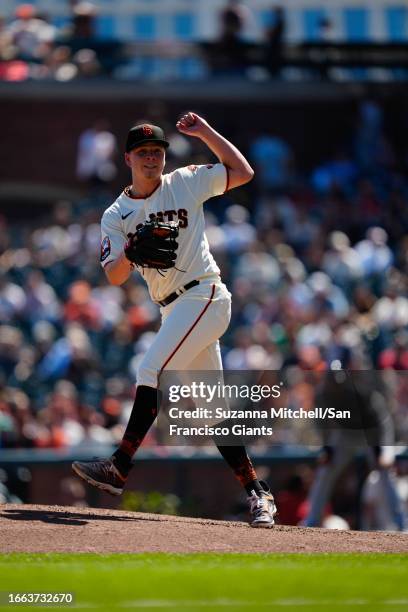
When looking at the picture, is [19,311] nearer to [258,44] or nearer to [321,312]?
[321,312]

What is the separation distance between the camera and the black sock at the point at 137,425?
6.93 m

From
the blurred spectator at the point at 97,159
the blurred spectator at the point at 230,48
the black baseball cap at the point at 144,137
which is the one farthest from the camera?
the blurred spectator at the point at 230,48

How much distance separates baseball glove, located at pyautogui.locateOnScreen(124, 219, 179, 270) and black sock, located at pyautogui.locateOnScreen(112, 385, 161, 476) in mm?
697

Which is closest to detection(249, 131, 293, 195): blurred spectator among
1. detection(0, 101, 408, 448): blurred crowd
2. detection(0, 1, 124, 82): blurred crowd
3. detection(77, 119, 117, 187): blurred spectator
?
detection(0, 101, 408, 448): blurred crowd

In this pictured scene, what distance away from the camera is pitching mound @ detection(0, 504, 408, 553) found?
641 centimetres

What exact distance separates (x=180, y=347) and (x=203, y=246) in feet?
1.84

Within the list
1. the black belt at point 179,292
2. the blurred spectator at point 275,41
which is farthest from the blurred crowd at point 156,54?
the black belt at point 179,292

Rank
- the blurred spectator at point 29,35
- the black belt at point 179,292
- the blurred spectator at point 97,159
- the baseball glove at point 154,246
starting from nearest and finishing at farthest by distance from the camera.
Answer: the baseball glove at point 154,246 < the black belt at point 179,292 < the blurred spectator at point 97,159 < the blurred spectator at point 29,35

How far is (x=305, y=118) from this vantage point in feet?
71.4

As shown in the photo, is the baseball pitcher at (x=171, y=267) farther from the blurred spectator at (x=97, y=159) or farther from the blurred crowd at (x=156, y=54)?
the blurred crowd at (x=156, y=54)

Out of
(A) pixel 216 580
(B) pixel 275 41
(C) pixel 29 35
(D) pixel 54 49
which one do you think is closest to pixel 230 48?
(B) pixel 275 41

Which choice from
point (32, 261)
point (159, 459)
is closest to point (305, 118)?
point (32, 261)

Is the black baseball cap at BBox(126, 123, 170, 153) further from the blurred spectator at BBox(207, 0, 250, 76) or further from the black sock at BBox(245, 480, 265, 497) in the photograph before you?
the blurred spectator at BBox(207, 0, 250, 76)

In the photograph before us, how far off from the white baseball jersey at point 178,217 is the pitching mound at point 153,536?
124 centimetres
